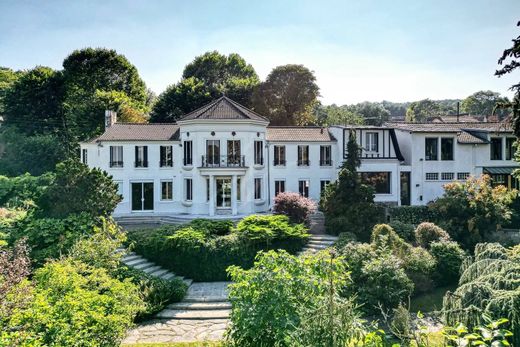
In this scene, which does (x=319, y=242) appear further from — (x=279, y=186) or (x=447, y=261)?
(x=279, y=186)

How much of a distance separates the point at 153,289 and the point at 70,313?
25.5 ft

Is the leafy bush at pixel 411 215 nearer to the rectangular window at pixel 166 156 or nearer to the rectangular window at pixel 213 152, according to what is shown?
the rectangular window at pixel 213 152

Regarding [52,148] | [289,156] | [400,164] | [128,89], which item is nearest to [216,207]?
[289,156]

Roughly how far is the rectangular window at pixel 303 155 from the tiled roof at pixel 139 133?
9315mm

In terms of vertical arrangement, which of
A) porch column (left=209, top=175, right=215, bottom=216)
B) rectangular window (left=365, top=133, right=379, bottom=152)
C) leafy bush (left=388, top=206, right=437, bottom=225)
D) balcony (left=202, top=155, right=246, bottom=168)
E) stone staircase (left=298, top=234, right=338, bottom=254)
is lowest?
stone staircase (left=298, top=234, right=338, bottom=254)

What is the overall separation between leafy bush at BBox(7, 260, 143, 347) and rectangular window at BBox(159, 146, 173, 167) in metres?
19.5

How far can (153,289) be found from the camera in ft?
55.0

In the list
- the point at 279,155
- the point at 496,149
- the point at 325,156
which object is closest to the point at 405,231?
the point at 325,156

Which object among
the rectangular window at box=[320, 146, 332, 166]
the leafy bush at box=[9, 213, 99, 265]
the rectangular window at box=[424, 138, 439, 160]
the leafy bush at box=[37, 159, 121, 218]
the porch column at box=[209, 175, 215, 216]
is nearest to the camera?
the leafy bush at box=[9, 213, 99, 265]

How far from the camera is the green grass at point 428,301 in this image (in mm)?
17094

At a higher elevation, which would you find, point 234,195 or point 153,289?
point 234,195

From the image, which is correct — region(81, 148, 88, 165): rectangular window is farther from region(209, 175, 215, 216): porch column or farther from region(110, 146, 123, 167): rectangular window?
region(209, 175, 215, 216): porch column

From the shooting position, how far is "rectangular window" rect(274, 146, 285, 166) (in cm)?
3122

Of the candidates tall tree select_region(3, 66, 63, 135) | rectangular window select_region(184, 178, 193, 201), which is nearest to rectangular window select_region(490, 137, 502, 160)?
rectangular window select_region(184, 178, 193, 201)
